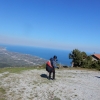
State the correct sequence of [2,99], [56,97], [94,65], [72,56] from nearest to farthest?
[2,99] → [56,97] → [94,65] → [72,56]

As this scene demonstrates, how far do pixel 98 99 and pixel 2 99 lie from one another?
584 centimetres

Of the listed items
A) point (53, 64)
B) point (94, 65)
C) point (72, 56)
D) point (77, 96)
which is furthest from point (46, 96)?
point (72, 56)

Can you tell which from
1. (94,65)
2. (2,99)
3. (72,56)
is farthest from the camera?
(72,56)

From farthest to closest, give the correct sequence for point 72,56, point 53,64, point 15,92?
point 72,56
point 53,64
point 15,92

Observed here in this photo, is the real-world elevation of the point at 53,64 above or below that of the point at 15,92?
above

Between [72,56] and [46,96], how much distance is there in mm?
32978

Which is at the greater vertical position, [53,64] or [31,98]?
[53,64]

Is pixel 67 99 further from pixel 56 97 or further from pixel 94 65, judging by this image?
pixel 94 65

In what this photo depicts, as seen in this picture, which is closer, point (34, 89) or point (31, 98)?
point (31, 98)

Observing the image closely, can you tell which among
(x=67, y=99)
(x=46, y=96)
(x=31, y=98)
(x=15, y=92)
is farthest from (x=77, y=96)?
(x=15, y=92)

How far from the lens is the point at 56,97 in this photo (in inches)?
388

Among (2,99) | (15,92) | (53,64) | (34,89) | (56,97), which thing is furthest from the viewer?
(53,64)

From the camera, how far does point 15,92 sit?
10578 millimetres

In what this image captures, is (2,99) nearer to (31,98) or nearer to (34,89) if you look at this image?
(31,98)
